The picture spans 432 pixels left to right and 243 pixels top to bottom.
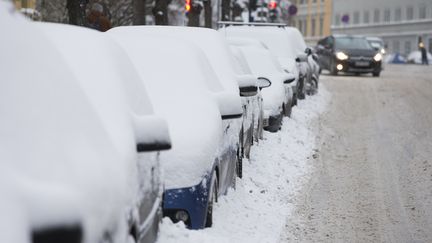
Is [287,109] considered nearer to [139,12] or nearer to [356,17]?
[139,12]

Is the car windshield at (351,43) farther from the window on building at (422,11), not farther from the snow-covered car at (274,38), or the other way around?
the window on building at (422,11)

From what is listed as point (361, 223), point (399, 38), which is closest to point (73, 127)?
point (361, 223)

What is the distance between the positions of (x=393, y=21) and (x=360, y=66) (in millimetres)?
46623

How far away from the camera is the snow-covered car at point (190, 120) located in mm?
5988

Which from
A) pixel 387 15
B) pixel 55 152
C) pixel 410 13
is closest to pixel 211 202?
pixel 55 152

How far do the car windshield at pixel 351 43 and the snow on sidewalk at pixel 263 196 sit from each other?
19287 millimetres

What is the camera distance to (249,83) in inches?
362

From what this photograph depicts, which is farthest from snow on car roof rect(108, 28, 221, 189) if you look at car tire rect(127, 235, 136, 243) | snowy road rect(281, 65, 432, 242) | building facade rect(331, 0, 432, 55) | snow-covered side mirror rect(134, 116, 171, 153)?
building facade rect(331, 0, 432, 55)

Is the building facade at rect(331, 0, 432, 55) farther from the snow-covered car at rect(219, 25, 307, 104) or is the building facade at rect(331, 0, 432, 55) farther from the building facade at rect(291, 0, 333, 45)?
the snow-covered car at rect(219, 25, 307, 104)

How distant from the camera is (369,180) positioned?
1006 centimetres

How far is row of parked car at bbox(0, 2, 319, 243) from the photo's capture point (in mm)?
2861

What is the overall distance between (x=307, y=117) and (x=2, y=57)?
47.8ft

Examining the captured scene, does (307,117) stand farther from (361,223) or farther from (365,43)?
(365,43)

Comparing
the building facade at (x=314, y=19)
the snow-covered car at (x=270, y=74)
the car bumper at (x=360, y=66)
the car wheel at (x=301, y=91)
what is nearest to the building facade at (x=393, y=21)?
the building facade at (x=314, y=19)
